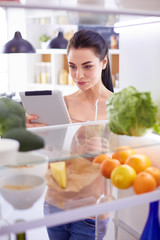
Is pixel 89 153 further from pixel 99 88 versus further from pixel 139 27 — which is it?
pixel 99 88

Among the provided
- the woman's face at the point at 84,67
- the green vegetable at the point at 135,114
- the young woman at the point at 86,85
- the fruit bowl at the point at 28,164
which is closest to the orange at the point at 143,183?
the green vegetable at the point at 135,114

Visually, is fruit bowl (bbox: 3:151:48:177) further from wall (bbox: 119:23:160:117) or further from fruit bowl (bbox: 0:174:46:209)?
wall (bbox: 119:23:160:117)

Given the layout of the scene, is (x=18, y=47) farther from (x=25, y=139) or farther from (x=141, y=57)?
(x=25, y=139)

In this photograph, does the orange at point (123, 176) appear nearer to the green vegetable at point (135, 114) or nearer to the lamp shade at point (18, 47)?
the green vegetable at point (135, 114)

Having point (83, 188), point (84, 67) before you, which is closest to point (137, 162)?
point (83, 188)

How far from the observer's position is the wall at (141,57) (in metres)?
0.99

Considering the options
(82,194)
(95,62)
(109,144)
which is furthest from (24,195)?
(95,62)

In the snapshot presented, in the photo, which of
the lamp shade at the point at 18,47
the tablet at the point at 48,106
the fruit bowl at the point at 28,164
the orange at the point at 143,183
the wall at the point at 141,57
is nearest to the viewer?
the fruit bowl at the point at 28,164

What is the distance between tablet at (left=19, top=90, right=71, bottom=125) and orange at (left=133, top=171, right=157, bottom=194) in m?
0.46

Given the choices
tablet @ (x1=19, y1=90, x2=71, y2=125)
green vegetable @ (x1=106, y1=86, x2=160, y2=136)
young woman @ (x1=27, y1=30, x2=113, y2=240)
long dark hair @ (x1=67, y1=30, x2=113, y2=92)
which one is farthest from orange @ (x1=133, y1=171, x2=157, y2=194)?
long dark hair @ (x1=67, y1=30, x2=113, y2=92)

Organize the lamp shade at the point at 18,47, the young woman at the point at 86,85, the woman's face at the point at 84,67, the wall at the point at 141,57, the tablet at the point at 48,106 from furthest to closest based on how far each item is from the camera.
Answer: the lamp shade at the point at 18,47 → the woman's face at the point at 84,67 → the young woman at the point at 86,85 → the tablet at the point at 48,106 → the wall at the point at 141,57

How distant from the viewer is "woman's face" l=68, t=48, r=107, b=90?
1.58m

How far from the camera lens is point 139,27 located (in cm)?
103

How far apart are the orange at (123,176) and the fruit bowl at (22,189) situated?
19 cm
